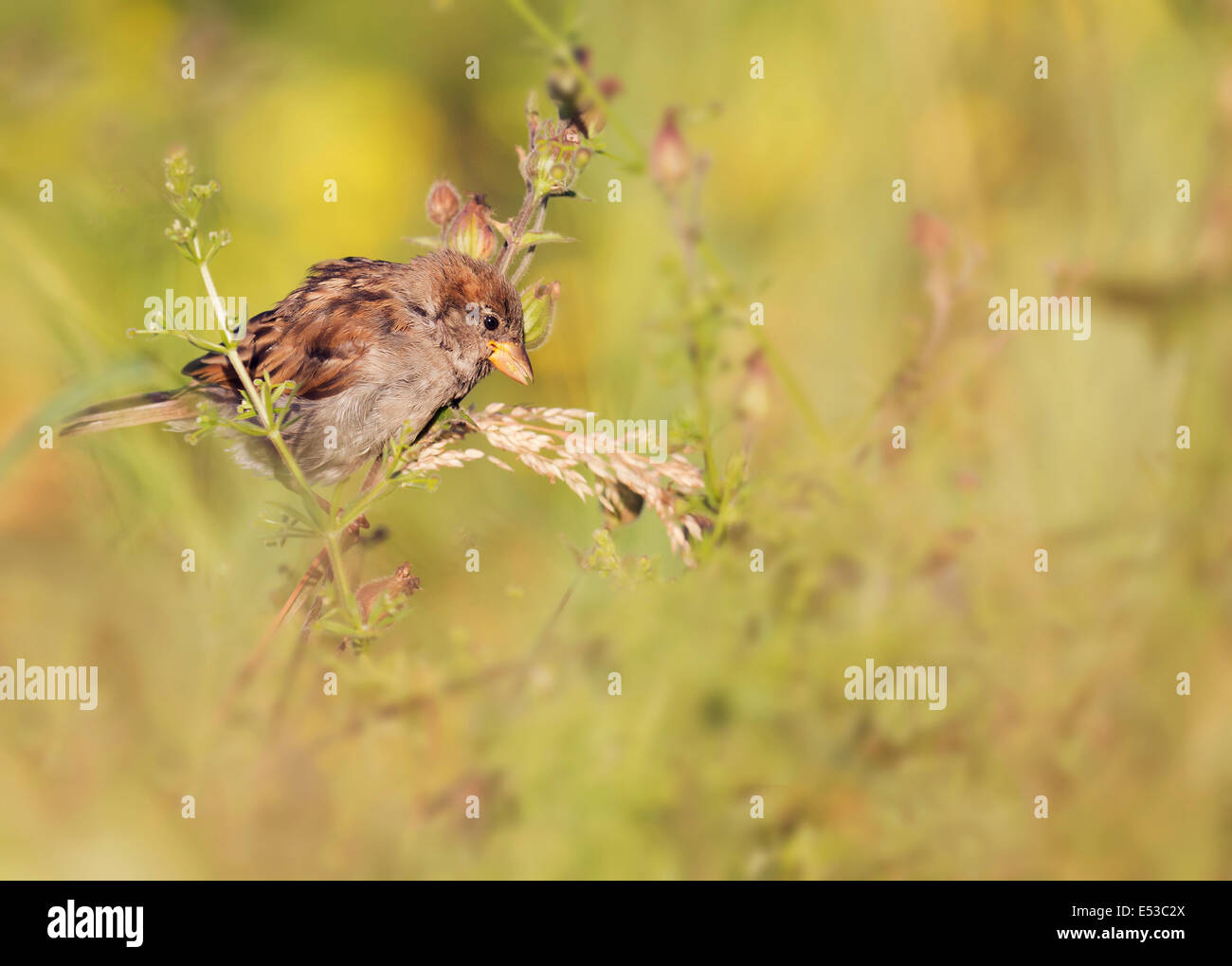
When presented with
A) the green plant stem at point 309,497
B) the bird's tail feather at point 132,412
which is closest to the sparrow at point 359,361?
the bird's tail feather at point 132,412

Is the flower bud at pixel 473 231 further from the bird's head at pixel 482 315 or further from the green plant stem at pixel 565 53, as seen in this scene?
the green plant stem at pixel 565 53

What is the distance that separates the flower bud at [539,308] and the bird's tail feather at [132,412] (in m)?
0.96

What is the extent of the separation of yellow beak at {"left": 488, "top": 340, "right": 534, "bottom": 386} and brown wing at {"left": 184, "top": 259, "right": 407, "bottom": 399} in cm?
34

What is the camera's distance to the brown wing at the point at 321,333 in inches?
98.3

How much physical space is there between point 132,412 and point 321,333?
51 centimetres

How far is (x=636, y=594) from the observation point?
155cm

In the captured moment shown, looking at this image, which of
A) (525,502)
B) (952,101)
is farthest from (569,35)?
(952,101)

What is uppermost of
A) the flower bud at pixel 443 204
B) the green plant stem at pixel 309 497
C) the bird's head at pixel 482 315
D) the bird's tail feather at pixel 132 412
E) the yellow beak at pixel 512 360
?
the flower bud at pixel 443 204

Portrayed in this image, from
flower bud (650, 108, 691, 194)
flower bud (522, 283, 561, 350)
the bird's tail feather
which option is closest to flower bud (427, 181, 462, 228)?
flower bud (522, 283, 561, 350)

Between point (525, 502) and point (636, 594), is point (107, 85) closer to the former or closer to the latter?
point (525, 502)

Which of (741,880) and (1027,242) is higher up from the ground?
(1027,242)

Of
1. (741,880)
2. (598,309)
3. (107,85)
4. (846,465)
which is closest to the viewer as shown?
(741,880)

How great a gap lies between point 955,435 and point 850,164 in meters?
1.01

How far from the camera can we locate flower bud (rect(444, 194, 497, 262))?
192cm
